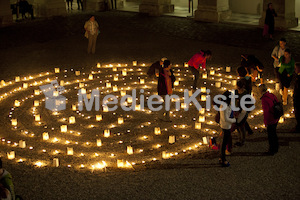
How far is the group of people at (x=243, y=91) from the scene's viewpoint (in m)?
9.42

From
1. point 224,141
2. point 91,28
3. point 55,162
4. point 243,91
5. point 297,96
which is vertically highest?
point 91,28

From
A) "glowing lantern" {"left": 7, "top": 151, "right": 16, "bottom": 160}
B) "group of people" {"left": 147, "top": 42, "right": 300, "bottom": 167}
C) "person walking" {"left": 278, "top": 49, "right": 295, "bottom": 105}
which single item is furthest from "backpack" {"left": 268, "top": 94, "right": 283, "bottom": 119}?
"glowing lantern" {"left": 7, "top": 151, "right": 16, "bottom": 160}

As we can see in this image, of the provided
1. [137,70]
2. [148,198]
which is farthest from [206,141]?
[137,70]

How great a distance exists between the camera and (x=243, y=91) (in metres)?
10.0

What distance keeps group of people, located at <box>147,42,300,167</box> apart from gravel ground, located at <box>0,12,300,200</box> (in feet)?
1.14

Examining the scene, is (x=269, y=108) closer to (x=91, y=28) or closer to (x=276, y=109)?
(x=276, y=109)

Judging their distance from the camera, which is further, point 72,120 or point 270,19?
point 270,19

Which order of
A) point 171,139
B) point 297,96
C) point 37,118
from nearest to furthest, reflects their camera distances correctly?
1. point 171,139
2. point 297,96
3. point 37,118

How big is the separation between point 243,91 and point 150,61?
7.98 meters

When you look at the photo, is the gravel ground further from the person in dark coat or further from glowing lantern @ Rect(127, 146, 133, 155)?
glowing lantern @ Rect(127, 146, 133, 155)

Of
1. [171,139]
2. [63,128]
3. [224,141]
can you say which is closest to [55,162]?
[63,128]

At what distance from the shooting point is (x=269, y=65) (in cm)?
1678

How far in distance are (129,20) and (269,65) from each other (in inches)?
476

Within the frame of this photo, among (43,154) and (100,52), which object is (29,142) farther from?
(100,52)
